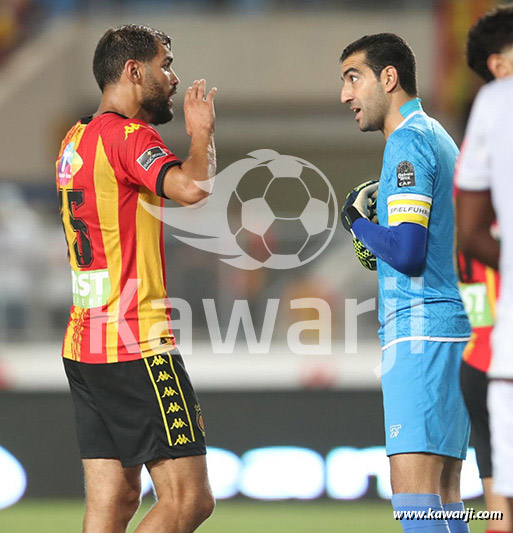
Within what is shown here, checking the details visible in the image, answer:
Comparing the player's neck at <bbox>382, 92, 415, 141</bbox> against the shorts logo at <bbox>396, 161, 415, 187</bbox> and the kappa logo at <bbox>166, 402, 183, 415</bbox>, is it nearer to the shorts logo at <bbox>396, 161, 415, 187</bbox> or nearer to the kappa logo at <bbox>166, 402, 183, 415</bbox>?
the shorts logo at <bbox>396, 161, 415, 187</bbox>

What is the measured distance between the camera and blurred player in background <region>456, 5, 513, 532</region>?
2.79 metres

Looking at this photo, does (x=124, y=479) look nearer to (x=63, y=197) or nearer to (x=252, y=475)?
(x=63, y=197)

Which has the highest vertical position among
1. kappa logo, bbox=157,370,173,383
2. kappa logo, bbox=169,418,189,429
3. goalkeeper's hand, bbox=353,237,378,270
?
goalkeeper's hand, bbox=353,237,378,270

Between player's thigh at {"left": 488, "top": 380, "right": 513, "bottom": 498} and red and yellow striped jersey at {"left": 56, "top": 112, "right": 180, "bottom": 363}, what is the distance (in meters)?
1.48

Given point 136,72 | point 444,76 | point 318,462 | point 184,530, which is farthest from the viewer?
point 444,76

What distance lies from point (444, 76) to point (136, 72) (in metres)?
10.5

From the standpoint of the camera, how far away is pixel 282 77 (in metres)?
14.8

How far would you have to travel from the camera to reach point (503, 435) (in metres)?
2.77

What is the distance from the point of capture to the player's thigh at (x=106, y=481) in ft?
13.0

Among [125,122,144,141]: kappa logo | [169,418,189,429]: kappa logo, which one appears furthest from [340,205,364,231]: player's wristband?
[169,418,189,429]: kappa logo

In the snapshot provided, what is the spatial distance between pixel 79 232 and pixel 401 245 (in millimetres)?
1185

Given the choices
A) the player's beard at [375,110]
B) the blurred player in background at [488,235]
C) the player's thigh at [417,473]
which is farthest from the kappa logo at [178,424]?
the player's beard at [375,110]

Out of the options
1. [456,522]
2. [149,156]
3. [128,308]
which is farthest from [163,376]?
[456,522]

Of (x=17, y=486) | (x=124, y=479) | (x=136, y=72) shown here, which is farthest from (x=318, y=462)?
(x=136, y=72)
